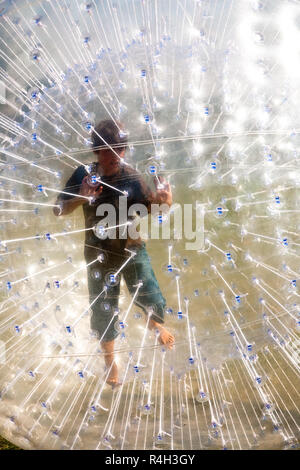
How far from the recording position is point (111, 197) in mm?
1104

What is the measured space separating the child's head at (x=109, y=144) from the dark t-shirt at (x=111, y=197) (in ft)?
0.08

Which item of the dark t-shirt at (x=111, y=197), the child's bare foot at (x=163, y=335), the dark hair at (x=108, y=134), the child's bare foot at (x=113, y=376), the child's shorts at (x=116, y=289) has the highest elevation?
the dark hair at (x=108, y=134)

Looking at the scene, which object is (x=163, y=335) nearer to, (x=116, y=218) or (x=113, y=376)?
(x=113, y=376)

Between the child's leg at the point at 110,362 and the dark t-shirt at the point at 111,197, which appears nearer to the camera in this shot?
the dark t-shirt at the point at 111,197

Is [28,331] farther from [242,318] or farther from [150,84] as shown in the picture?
[150,84]

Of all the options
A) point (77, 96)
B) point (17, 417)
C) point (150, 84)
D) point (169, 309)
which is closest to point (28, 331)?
point (17, 417)

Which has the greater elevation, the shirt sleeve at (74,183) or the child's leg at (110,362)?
the shirt sleeve at (74,183)

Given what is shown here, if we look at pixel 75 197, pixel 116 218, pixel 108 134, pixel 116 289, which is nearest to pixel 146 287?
pixel 116 289

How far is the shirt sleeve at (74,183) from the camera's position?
1.15 m

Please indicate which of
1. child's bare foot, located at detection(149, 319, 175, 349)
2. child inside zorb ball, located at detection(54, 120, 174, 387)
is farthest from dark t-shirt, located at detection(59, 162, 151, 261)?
child's bare foot, located at detection(149, 319, 175, 349)

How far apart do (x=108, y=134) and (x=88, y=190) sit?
6.6 inches

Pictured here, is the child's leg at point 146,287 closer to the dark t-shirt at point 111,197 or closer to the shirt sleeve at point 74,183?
the dark t-shirt at point 111,197

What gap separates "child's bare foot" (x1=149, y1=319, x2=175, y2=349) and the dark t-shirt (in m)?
0.25

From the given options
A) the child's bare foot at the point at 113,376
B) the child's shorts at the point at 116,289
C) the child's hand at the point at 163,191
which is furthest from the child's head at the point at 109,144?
the child's bare foot at the point at 113,376
